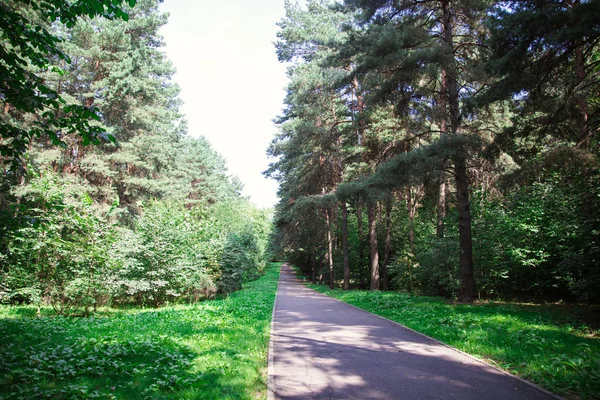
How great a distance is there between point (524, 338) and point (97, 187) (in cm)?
2073

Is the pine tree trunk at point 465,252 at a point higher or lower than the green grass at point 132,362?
higher

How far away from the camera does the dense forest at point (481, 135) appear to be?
783cm

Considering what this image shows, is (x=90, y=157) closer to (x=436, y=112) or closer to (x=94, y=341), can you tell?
(x=94, y=341)

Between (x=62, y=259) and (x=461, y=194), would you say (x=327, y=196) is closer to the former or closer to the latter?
(x=461, y=194)

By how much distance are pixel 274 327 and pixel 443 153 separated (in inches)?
289

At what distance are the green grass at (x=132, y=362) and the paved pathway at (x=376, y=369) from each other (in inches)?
19.5

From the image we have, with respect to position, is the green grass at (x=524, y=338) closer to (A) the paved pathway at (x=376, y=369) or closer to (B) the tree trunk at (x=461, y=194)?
(A) the paved pathway at (x=376, y=369)

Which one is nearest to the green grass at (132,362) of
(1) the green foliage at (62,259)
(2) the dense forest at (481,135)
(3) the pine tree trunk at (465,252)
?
(1) the green foliage at (62,259)

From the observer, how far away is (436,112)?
13258 mm

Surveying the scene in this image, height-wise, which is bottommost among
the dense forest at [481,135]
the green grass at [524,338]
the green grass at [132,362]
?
the green grass at [132,362]

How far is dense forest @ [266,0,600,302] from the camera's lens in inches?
308

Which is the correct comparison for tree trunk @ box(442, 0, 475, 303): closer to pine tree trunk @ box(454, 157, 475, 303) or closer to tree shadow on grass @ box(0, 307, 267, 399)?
pine tree trunk @ box(454, 157, 475, 303)

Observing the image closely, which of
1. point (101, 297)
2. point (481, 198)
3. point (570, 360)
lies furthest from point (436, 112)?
point (101, 297)

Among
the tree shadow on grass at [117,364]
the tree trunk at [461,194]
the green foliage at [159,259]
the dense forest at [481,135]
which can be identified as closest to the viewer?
the tree shadow on grass at [117,364]
